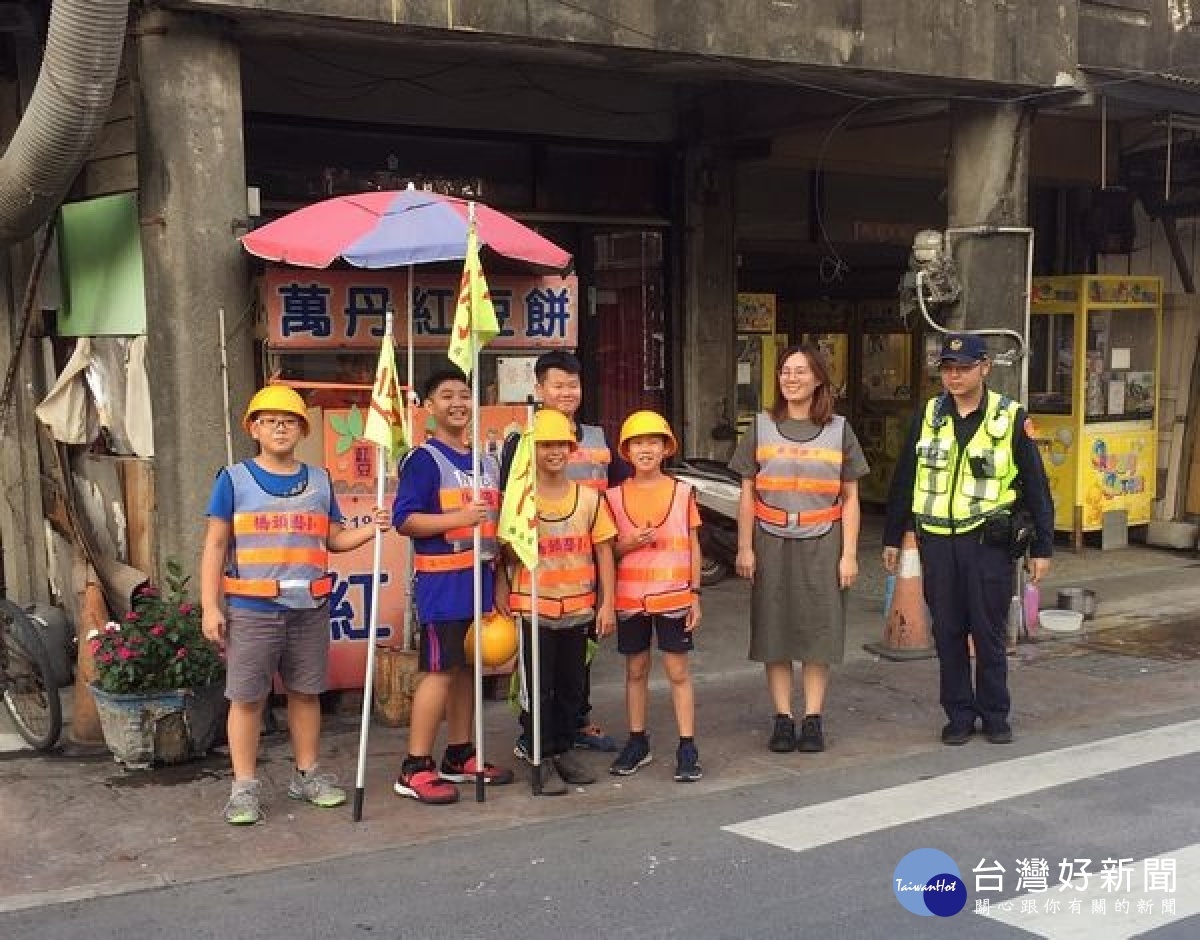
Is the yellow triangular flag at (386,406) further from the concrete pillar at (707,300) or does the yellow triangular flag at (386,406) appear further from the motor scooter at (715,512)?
the concrete pillar at (707,300)

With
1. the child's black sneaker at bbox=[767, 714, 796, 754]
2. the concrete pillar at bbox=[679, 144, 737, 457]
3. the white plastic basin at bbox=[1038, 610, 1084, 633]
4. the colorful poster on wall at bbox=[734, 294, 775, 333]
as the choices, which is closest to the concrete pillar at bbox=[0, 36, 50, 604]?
the child's black sneaker at bbox=[767, 714, 796, 754]

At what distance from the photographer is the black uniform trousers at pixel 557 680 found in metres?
5.68

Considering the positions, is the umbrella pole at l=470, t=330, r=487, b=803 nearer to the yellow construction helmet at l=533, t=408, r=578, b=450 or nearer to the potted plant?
the yellow construction helmet at l=533, t=408, r=578, b=450

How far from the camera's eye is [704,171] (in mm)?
11383

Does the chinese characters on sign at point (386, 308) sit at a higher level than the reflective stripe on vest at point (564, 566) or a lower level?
higher

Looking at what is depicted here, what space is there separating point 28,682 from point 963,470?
187 inches

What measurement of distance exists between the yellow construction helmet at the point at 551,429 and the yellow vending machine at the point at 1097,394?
786 centimetres

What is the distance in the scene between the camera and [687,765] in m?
5.84

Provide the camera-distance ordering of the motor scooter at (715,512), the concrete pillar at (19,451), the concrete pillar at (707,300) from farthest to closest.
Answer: the concrete pillar at (707,300) < the motor scooter at (715,512) < the concrete pillar at (19,451)

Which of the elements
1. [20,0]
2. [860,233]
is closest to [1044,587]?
[860,233]

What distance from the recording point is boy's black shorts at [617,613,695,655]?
573cm

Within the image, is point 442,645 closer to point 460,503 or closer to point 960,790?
point 460,503

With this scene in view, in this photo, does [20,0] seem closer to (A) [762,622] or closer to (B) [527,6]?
(B) [527,6]

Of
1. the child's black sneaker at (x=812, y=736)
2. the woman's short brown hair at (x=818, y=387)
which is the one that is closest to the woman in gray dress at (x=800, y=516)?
the woman's short brown hair at (x=818, y=387)
